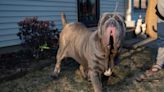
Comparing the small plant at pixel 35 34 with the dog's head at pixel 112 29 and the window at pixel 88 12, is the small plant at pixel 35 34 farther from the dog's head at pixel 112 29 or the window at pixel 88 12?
the window at pixel 88 12

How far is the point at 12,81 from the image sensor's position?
5.61 metres

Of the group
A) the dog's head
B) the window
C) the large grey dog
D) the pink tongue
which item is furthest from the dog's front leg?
the window

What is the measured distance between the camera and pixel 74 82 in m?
5.65

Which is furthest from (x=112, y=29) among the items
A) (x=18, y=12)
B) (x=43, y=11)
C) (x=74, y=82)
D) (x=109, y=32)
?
(x=43, y=11)

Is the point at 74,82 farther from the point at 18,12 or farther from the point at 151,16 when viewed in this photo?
the point at 151,16

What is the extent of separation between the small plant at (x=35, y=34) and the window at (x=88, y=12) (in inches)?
162

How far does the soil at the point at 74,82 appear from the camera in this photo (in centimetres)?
527

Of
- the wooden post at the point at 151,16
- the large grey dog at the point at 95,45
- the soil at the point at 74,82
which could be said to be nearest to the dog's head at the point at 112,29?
the large grey dog at the point at 95,45

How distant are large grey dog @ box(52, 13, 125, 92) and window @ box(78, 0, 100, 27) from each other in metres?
5.25

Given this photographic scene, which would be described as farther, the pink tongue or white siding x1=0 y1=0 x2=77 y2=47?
white siding x1=0 y1=0 x2=77 y2=47

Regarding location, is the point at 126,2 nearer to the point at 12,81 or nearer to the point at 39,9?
the point at 39,9

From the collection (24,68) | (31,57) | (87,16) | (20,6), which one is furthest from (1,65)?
(87,16)

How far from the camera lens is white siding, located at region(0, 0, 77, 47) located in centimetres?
771

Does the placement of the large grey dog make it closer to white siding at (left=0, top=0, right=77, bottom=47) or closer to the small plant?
the small plant
